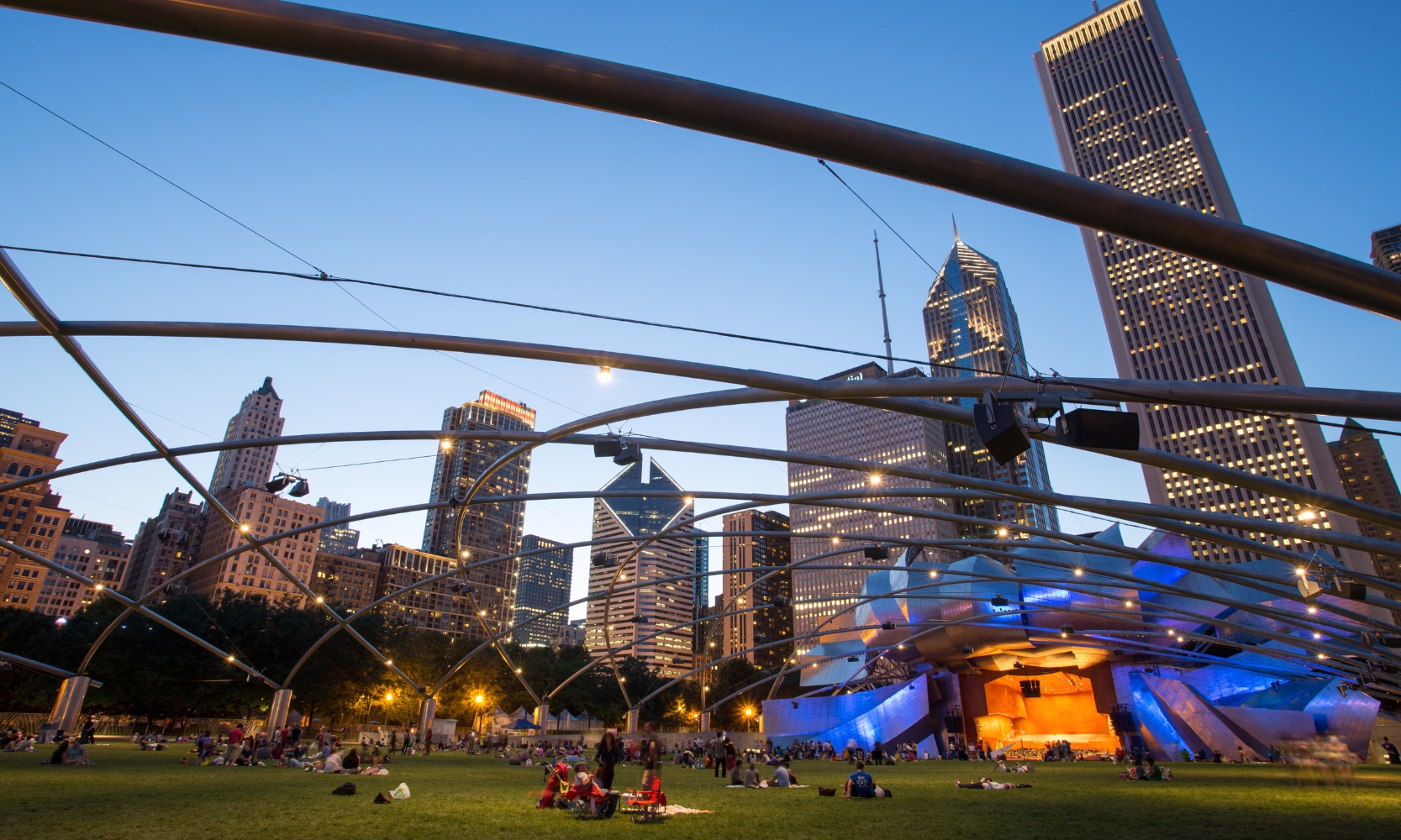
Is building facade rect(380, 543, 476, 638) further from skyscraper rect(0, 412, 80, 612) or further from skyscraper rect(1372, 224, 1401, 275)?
skyscraper rect(1372, 224, 1401, 275)

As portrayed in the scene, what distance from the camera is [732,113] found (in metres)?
4.98

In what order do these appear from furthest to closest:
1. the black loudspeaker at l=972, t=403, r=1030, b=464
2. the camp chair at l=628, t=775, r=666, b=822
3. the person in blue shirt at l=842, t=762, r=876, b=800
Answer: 1. the person in blue shirt at l=842, t=762, r=876, b=800
2. the camp chair at l=628, t=775, r=666, b=822
3. the black loudspeaker at l=972, t=403, r=1030, b=464

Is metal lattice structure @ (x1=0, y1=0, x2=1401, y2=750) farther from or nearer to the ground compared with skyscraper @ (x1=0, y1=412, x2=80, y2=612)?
nearer to the ground

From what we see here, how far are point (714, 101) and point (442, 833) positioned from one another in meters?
11.5

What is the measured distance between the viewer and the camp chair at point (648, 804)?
13.9 m

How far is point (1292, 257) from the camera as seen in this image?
563 centimetres

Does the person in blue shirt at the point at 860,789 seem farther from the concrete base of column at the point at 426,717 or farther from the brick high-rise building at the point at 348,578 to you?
the brick high-rise building at the point at 348,578

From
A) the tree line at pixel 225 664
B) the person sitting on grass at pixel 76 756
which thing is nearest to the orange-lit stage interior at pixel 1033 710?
the tree line at pixel 225 664

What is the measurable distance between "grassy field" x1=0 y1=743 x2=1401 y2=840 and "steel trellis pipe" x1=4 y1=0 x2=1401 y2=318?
1016 centimetres

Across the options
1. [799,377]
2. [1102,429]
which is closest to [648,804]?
[799,377]

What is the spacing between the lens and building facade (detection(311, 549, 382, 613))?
168 metres

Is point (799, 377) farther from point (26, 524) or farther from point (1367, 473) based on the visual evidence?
point (1367, 473)

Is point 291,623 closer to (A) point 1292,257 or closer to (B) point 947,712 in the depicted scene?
(B) point 947,712

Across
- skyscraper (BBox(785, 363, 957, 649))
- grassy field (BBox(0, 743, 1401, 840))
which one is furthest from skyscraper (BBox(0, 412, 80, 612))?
skyscraper (BBox(785, 363, 957, 649))
